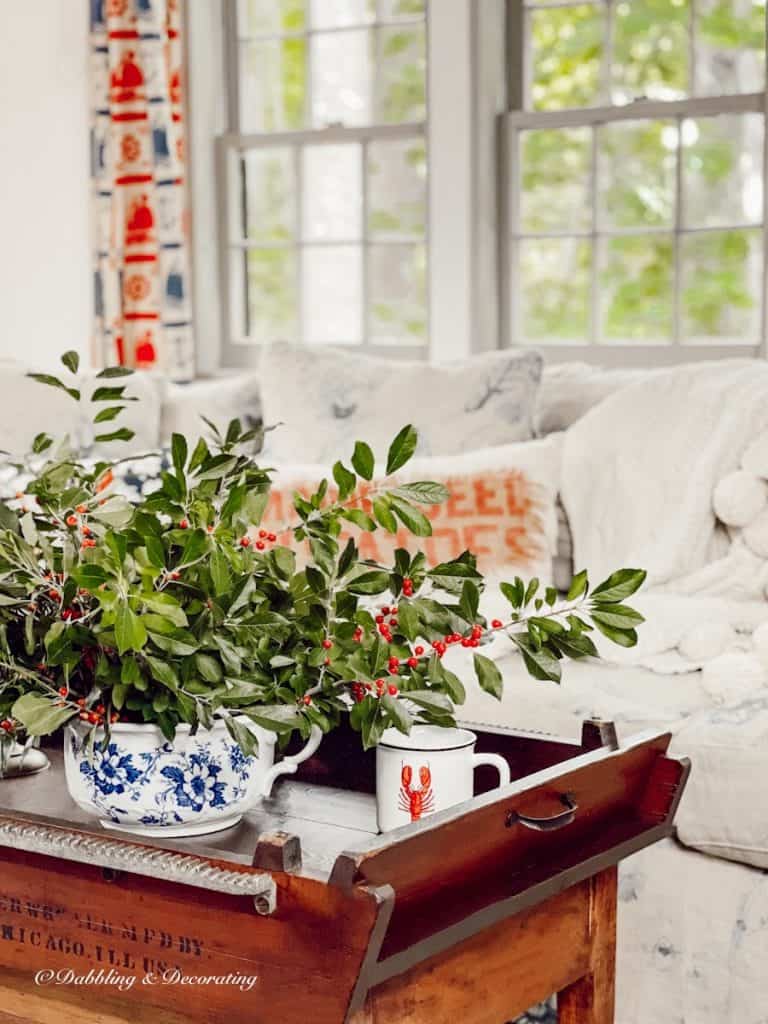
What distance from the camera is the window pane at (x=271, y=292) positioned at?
454 cm

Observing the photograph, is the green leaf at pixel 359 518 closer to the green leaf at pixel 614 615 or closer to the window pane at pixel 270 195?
the green leaf at pixel 614 615

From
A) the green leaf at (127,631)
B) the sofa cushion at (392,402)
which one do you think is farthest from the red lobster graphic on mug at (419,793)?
the sofa cushion at (392,402)

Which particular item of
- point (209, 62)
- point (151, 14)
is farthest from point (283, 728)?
point (209, 62)

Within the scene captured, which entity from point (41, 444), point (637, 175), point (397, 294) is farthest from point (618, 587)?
point (397, 294)

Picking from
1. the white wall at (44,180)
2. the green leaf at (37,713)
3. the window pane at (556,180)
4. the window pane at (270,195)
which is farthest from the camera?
the window pane at (270,195)

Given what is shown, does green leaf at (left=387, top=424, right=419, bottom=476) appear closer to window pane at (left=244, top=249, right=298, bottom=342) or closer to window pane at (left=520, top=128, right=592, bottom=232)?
window pane at (left=520, top=128, right=592, bottom=232)

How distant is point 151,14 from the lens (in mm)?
4184

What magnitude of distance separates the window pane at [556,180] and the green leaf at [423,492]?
111 inches

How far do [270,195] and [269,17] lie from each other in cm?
51

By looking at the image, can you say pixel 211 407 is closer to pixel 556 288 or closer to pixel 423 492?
pixel 556 288

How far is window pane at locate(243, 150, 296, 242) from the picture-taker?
451 cm

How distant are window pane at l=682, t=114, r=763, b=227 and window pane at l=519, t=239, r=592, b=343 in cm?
32

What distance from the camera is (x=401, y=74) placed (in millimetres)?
4262

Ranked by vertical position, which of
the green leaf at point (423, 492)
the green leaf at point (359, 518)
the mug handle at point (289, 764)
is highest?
the green leaf at point (423, 492)
